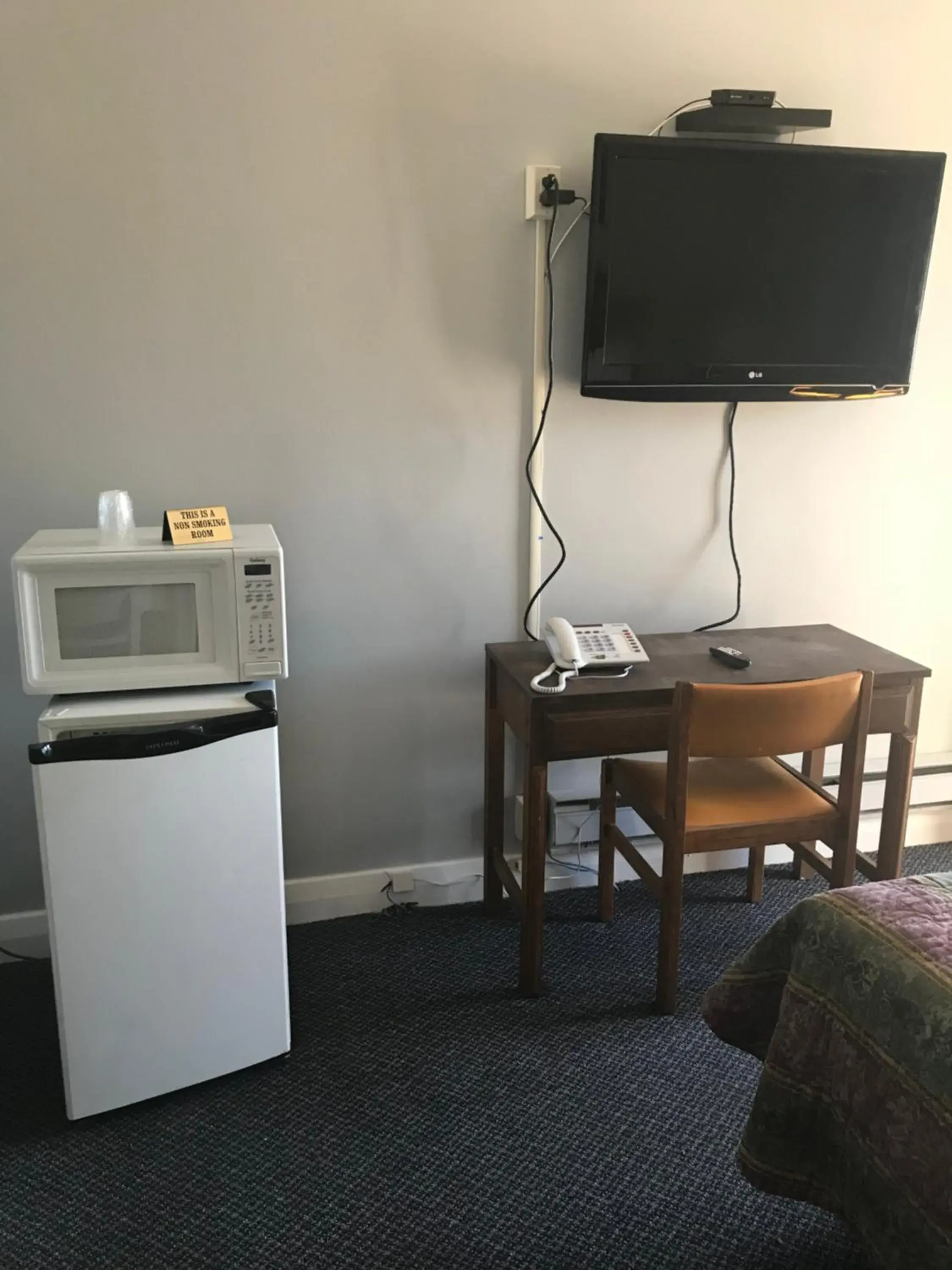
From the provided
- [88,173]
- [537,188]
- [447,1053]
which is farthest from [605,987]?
[88,173]

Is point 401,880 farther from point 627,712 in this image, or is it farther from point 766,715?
point 766,715

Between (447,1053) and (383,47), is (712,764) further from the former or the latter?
(383,47)

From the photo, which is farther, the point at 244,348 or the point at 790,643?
the point at 790,643

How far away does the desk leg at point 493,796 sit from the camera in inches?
101

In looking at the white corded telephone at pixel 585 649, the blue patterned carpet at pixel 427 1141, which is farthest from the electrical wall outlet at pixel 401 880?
the white corded telephone at pixel 585 649

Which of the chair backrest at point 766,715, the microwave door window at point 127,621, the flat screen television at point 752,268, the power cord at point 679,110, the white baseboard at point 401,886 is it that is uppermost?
the power cord at point 679,110

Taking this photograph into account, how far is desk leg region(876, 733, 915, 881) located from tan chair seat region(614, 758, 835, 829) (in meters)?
0.24

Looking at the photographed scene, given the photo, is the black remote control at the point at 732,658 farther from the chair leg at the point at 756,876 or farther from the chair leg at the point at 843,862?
the chair leg at the point at 756,876

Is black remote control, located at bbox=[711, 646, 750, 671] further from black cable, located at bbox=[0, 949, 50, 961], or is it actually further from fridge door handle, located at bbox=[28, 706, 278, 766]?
black cable, located at bbox=[0, 949, 50, 961]

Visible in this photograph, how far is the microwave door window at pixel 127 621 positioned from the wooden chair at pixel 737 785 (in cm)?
104

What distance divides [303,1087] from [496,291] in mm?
1900

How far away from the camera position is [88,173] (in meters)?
2.13

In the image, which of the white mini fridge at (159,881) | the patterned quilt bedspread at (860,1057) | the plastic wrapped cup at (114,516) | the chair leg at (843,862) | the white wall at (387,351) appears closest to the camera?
the patterned quilt bedspread at (860,1057)


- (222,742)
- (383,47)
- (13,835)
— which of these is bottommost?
(13,835)
